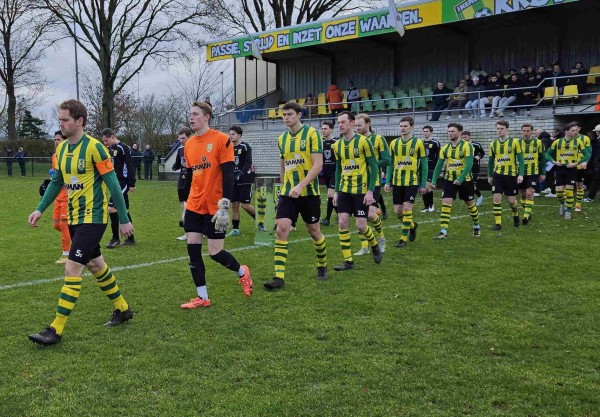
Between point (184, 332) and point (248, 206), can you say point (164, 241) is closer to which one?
point (248, 206)

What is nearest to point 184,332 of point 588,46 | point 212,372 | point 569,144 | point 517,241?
point 212,372

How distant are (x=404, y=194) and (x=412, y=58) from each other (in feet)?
66.3

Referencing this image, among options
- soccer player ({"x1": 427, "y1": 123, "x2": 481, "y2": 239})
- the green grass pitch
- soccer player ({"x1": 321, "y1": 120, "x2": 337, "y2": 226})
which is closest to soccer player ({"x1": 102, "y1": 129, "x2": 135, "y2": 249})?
the green grass pitch

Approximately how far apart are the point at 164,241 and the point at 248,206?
1.75m

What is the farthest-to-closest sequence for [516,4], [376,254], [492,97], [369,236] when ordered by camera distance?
1. [492,97]
2. [516,4]
3. [376,254]
4. [369,236]

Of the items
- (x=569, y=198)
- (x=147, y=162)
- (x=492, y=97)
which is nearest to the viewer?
(x=569, y=198)

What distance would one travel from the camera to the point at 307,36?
27.0m

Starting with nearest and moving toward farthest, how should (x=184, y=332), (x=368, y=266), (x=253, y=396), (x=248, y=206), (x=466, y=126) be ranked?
(x=253, y=396) < (x=184, y=332) < (x=368, y=266) < (x=248, y=206) < (x=466, y=126)

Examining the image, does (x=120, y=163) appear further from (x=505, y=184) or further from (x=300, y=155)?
(x=505, y=184)

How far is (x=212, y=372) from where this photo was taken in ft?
13.3

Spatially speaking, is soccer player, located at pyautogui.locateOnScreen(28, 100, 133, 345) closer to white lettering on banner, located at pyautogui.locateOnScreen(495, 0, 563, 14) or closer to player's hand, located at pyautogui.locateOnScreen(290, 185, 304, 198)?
player's hand, located at pyautogui.locateOnScreen(290, 185, 304, 198)

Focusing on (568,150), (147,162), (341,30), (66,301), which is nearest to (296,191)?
(66,301)

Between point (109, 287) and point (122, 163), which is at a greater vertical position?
point (122, 163)

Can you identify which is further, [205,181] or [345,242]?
[345,242]
